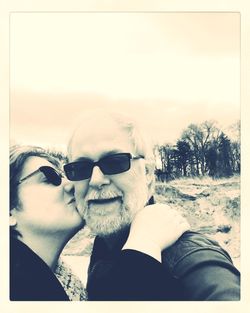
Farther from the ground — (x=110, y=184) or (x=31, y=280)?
(x=110, y=184)

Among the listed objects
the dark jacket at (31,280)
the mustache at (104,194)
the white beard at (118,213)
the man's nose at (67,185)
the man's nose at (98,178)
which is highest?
the man's nose at (98,178)

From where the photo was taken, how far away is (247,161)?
2586 mm

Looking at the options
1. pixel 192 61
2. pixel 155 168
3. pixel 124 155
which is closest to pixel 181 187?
pixel 155 168

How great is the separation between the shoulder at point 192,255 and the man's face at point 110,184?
279mm

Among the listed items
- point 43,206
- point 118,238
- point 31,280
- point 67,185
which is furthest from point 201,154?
point 31,280

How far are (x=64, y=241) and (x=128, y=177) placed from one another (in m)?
0.49

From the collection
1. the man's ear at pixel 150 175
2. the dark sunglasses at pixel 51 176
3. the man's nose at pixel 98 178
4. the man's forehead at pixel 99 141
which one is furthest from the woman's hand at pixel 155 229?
the dark sunglasses at pixel 51 176

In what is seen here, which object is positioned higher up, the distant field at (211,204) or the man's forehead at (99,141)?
the man's forehead at (99,141)

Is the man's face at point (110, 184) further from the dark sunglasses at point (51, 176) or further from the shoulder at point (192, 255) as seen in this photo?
the shoulder at point (192, 255)

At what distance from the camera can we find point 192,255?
252 centimetres

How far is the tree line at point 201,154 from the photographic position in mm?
2564

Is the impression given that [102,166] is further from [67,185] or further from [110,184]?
[67,185]

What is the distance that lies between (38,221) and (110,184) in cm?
44

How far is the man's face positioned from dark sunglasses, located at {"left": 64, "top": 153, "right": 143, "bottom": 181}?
0.8 inches
